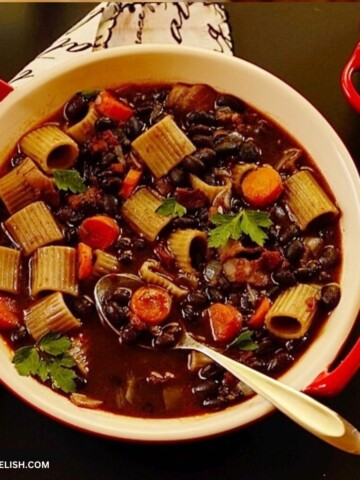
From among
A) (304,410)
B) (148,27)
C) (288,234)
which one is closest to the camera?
(304,410)

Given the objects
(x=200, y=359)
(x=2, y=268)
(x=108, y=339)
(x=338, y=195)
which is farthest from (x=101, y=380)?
(x=338, y=195)

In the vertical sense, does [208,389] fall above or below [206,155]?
below

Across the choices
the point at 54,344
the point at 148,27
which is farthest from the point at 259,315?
the point at 148,27

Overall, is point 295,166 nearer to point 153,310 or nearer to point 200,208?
point 200,208

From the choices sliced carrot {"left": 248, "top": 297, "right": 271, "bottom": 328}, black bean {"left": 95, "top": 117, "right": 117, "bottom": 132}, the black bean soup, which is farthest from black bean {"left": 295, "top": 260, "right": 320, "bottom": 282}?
black bean {"left": 95, "top": 117, "right": 117, "bottom": 132}

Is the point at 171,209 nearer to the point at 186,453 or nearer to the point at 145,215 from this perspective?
the point at 145,215
